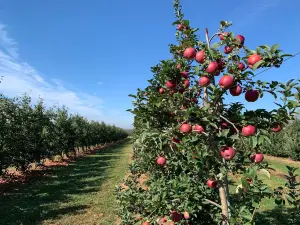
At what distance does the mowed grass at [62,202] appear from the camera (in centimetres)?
958

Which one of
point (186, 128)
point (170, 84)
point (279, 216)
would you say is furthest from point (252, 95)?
point (279, 216)

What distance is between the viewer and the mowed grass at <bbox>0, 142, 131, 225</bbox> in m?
9.58

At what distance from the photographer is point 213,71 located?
8.48 ft

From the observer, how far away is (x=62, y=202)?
1192 cm

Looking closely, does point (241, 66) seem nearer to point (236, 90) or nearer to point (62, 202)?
point (236, 90)

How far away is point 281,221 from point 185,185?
20.4ft

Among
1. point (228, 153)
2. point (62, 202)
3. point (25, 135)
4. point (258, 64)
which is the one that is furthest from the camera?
point (25, 135)

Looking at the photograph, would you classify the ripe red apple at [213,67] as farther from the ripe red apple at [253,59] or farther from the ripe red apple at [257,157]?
the ripe red apple at [257,157]

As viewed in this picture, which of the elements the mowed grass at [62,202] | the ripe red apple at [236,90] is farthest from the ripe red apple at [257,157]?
Answer: the mowed grass at [62,202]

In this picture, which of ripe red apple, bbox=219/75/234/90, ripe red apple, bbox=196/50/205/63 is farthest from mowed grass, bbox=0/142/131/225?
ripe red apple, bbox=219/75/234/90

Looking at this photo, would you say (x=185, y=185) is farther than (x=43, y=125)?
No

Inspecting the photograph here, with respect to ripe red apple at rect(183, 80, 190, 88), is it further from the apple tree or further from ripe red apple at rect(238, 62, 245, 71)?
ripe red apple at rect(238, 62, 245, 71)

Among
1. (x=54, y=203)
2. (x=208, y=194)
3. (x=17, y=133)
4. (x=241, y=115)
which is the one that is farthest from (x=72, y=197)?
(x=241, y=115)

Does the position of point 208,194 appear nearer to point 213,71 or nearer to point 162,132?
point 162,132
